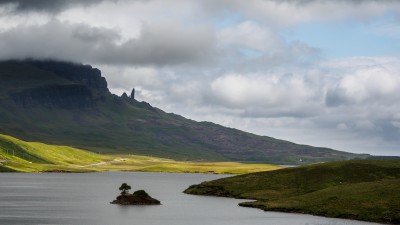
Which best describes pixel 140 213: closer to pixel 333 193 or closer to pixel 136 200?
pixel 136 200

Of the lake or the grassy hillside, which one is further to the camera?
the grassy hillside

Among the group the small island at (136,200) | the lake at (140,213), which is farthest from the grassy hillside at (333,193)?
the small island at (136,200)

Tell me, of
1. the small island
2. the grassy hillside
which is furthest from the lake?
the grassy hillside

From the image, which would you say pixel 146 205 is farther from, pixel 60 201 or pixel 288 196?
pixel 288 196

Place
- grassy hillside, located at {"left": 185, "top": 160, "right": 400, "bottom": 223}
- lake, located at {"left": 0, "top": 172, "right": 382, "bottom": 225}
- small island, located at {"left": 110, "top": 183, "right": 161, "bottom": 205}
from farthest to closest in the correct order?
small island, located at {"left": 110, "top": 183, "right": 161, "bottom": 205}
grassy hillside, located at {"left": 185, "top": 160, "right": 400, "bottom": 223}
lake, located at {"left": 0, "top": 172, "right": 382, "bottom": 225}

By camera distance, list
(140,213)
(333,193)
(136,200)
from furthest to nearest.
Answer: (136,200)
(333,193)
(140,213)

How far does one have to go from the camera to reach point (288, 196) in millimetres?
174750

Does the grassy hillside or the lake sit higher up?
the grassy hillside

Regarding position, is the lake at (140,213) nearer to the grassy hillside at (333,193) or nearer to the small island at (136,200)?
the small island at (136,200)

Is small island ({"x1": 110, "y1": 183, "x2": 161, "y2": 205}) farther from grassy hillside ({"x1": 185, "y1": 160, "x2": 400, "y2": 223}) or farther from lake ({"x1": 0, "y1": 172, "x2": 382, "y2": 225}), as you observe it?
grassy hillside ({"x1": 185, "y1": 160, "x2": 400, "y2": 223})

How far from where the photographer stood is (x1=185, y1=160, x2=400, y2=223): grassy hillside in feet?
438

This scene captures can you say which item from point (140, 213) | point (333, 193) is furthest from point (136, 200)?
point (333, 193)

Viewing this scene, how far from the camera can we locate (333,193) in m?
156

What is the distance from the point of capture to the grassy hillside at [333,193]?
13362 cm
